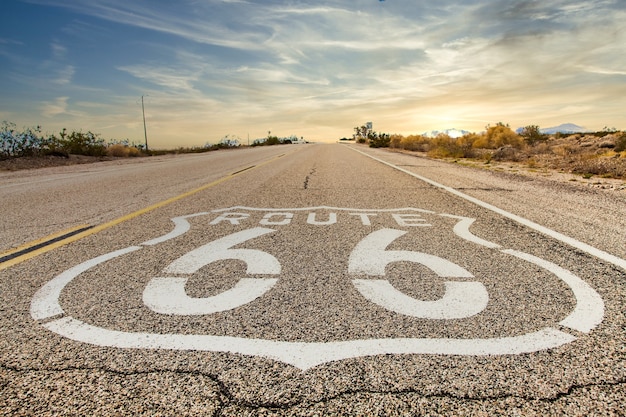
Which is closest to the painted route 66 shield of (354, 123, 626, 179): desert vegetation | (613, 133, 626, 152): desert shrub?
(354, 123, 626, 179): desert vegetation

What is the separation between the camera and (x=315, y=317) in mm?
2188

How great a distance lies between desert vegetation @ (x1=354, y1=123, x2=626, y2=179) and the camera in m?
11.5

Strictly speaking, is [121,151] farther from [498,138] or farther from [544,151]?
[498,138]

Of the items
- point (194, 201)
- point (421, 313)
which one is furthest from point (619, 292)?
point (194, 201)

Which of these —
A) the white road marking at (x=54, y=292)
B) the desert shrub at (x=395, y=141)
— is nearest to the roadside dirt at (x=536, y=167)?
the white road marking at (x=54, y=292)

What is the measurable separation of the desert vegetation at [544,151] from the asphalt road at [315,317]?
841 cm

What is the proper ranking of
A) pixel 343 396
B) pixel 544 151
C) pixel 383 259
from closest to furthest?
pixel 343 396 → pixel 383 259 → pixel 544 151

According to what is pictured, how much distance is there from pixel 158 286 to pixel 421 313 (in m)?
1.67

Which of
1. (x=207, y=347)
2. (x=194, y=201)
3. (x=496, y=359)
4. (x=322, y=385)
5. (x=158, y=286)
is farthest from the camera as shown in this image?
(x=194, y=201)

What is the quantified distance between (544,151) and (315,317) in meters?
20.6

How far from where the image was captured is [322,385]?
1582mm

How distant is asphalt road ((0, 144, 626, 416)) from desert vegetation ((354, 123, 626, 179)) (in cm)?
841

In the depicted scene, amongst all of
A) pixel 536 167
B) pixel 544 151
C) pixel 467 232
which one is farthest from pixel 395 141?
pixel 467 232

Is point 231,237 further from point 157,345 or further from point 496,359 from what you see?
point 496,359
